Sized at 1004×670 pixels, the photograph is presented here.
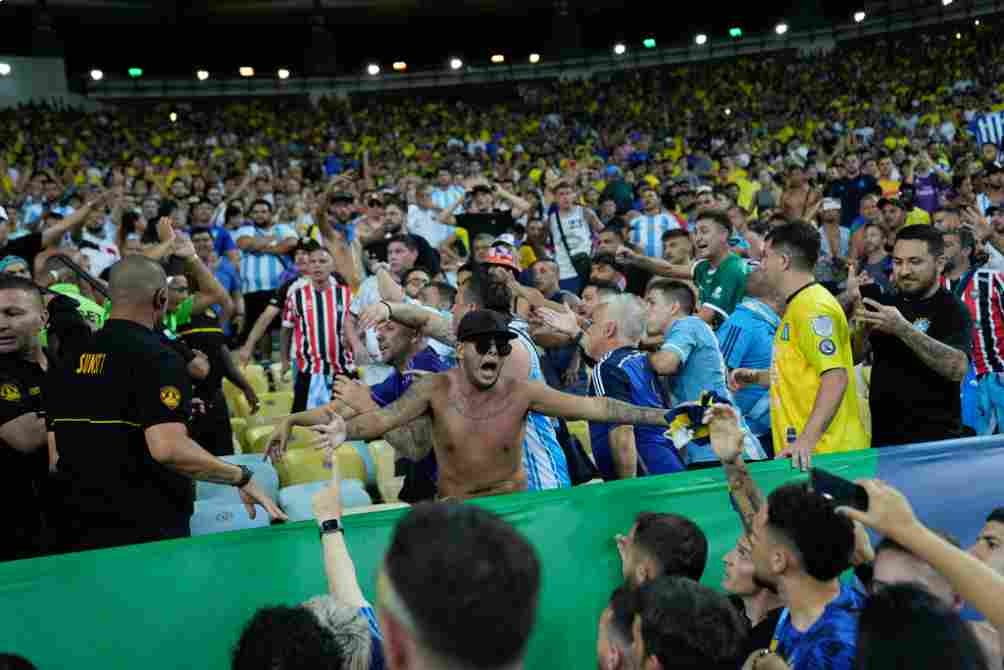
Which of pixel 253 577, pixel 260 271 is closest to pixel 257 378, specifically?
pixel 260 271

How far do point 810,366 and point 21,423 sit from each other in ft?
11.1

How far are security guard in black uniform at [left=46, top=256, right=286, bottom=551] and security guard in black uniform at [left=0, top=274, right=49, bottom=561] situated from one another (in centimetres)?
26

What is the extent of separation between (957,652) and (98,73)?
39498 millimetres

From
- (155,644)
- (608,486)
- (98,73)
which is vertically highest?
(98,73)

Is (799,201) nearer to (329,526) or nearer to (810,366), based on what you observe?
(810,366)

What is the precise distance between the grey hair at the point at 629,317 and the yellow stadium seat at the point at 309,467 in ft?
6.36

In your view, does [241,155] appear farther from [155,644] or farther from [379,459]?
[155,644]

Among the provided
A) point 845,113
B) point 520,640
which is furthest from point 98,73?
point 520,640

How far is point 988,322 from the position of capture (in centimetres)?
653

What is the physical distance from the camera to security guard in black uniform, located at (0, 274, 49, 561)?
4340 mm

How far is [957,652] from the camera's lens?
194 centimetres

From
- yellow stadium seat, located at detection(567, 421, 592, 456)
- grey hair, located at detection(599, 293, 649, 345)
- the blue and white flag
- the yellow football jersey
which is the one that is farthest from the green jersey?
the blue and white flag

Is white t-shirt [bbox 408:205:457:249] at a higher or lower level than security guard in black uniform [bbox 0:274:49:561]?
higher

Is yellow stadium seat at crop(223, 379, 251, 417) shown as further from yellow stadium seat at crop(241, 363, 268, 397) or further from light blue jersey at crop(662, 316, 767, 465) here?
light blue jersey at crop(662, 316, 767, 465)
